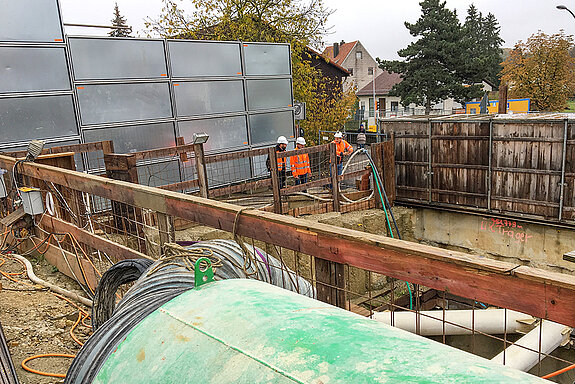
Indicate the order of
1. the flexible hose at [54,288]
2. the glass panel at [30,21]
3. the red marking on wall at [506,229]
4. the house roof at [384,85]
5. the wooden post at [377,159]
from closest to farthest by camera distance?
the flexible hose at [54,288] < the glass panel at [30,21] < the red marking on wall at [506,229] < the wooden post at [377,159] < the house roof at [384,85]

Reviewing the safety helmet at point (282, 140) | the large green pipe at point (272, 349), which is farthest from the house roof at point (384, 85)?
the large green pipe at point (272, 349)

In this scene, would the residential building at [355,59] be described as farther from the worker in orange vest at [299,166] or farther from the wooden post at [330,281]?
the wooden post at [330,281]

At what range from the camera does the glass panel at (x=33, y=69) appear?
8742 mm

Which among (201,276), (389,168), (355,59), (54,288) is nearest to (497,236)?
(389,168)

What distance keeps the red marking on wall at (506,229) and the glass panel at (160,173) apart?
7621 mm

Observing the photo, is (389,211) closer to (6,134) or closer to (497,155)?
(497,155)

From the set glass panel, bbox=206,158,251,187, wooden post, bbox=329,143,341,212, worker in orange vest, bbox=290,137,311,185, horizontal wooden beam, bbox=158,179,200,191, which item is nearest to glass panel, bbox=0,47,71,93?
horizontal wooden beam, bbox=158,179,200,191

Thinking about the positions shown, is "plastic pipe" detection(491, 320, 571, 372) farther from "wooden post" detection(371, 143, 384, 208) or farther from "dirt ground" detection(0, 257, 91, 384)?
"wooden post" detection(371, 143, 384, 208)

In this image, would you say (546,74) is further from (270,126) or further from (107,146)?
(107,146)

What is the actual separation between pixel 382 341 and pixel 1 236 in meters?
6.88

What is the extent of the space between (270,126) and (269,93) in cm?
86

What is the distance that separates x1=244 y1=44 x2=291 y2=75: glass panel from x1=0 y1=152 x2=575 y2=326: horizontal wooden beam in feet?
30.7

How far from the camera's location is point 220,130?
469 inches

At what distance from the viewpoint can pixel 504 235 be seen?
11984mm
